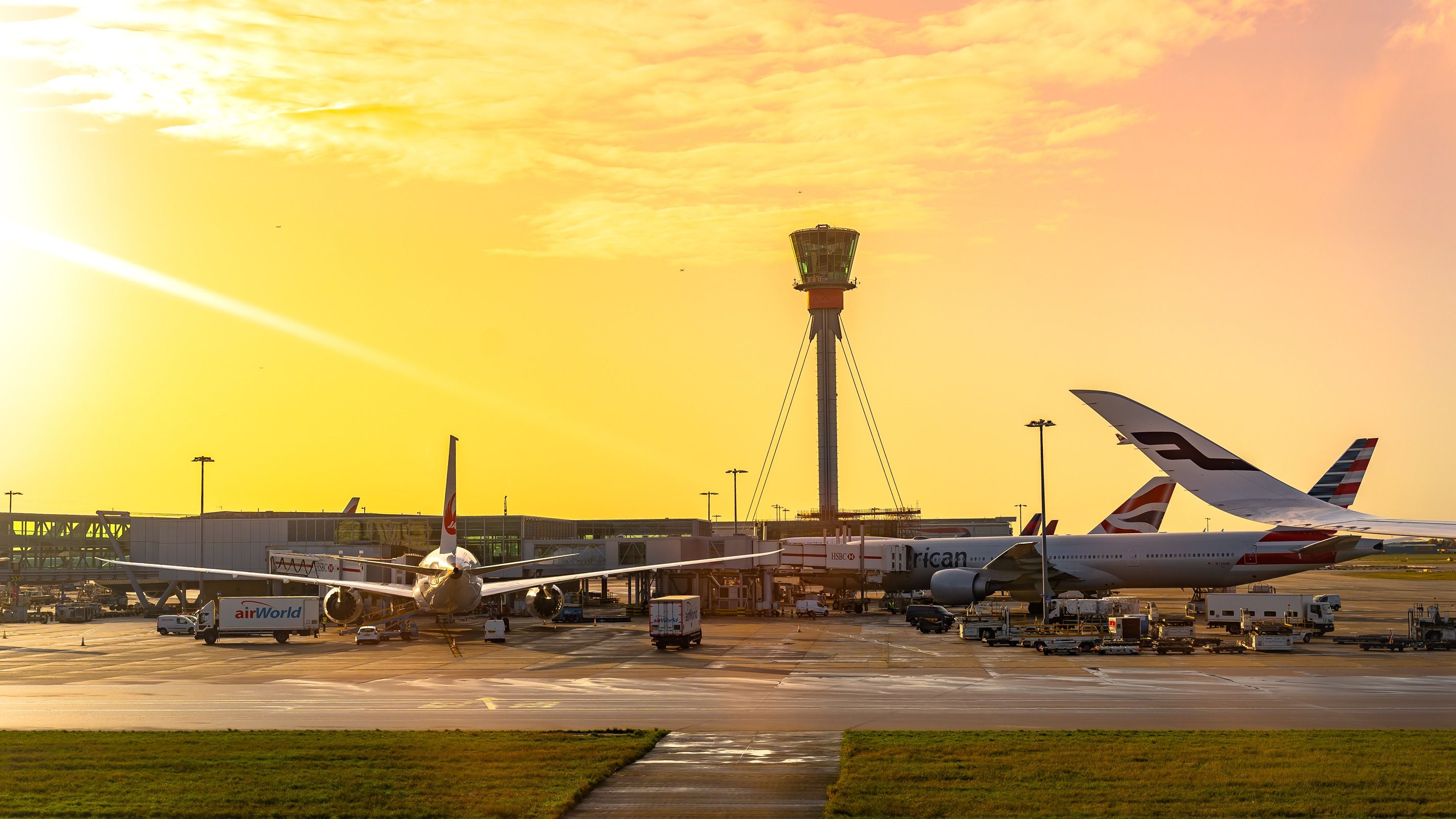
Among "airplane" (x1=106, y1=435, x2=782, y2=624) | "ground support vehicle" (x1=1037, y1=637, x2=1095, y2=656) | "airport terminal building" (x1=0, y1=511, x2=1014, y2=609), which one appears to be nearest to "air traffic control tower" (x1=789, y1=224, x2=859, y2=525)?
"airport terminal building" (x1=0, y1=511, x2=1014, y2=609)

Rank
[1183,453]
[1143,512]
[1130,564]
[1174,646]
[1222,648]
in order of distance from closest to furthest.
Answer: [1183,453]
[1174,646]
[1222,648]
[1130,564]
[1143,512]

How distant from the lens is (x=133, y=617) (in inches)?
3674

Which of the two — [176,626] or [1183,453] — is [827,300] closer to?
[176,626]

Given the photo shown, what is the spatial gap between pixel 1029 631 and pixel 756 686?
2444cm

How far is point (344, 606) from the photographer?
70.7m

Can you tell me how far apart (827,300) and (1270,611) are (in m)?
101

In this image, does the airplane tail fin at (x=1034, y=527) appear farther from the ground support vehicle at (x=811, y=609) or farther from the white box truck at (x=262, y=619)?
the white box truck at (x=262, y=619)

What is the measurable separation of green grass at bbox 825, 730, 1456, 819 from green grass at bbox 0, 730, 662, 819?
5632 mm

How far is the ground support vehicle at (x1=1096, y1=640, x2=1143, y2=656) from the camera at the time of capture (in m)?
53.1

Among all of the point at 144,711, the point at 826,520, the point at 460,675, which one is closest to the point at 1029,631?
the point at 460,675

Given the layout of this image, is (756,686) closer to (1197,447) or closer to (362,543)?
(1197,447)

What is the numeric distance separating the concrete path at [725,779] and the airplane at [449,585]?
30.4m

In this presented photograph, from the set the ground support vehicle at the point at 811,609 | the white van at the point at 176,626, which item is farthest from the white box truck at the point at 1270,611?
the white van at the point at 176,626

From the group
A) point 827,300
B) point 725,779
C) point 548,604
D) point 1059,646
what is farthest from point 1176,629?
point 827,300
